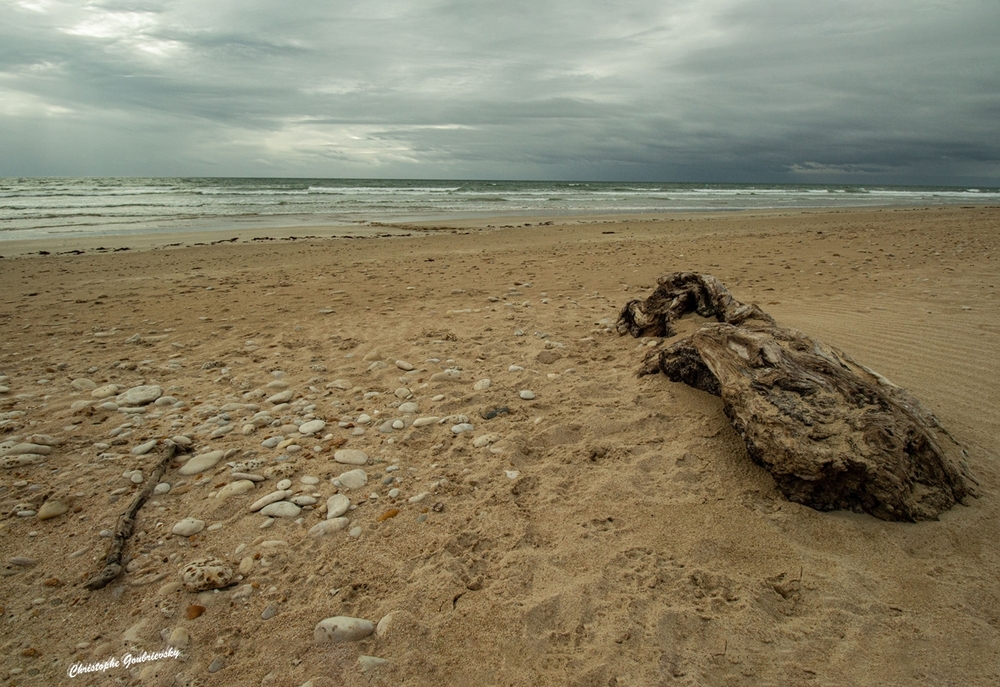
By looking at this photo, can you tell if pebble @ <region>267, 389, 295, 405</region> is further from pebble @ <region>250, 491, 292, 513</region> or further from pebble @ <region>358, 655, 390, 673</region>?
pebble @ <region>358, 655, 390, 673</region>

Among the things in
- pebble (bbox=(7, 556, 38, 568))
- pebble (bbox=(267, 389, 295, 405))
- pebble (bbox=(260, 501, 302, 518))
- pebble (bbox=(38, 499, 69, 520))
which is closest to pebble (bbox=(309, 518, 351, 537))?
pebble (bbox=(260, 501, 302, 518))

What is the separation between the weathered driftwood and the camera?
221 cm

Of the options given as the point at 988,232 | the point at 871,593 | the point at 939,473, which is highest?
the point at 988,232

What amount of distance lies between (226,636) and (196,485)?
3.84 ft

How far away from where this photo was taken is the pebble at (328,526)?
2533 millimetres

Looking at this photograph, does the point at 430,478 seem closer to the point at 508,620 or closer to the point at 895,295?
the point at 508,620

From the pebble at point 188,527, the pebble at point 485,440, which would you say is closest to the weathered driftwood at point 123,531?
the pebble at point 188,527

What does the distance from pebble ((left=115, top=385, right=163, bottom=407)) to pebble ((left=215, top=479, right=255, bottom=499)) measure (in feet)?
4.99

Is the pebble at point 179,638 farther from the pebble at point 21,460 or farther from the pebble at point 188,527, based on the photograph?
the pebble at point 21,460

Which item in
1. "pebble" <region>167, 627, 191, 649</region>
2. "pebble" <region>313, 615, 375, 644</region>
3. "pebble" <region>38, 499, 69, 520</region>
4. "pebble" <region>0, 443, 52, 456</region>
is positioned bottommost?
"pebble" <region>167, 627, 191, 649</region>

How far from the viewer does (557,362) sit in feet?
14.5

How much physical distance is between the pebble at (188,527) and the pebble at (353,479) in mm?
670

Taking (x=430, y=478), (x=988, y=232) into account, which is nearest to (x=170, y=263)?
(x=430, y=478)

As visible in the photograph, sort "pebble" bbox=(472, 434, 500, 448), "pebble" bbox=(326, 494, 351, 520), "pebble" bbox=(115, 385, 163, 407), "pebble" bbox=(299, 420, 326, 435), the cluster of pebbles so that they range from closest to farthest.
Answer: the cluster of pebbles < "pebble" bbox=(326, 494, 351, 520) < "pebble" bbox=(472, 434, 500, 448) < "pebble" bbox=(299, 420, 326, 435) < "pebble" bbox=(115, 385, 163, 407)
